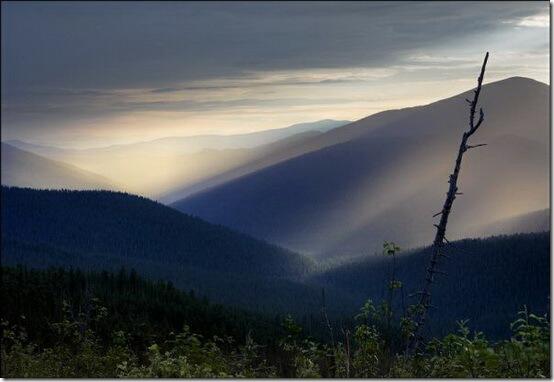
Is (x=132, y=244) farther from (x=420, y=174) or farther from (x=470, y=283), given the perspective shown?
(x=470, y=283)

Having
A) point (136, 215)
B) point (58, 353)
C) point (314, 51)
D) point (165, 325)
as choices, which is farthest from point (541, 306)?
point (136, 215)

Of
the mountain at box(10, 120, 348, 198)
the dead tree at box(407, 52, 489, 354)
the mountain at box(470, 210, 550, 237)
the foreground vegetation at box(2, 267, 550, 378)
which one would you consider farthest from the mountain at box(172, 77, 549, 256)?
the foreground vegetation at box(2, 267, 550, 378)

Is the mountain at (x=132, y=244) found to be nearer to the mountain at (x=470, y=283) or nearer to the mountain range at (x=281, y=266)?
the mountain range at (x=281, y=266)

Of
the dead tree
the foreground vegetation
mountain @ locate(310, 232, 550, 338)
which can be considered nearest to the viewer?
the dead tree

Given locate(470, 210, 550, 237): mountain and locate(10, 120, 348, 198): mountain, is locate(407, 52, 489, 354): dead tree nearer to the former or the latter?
locate(10, 120, 348, 198): mountain

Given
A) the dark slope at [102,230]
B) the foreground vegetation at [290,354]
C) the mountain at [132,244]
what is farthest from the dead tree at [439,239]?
the dark slope at [102,230]

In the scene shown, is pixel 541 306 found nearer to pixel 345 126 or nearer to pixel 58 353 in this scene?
pixel 345 126

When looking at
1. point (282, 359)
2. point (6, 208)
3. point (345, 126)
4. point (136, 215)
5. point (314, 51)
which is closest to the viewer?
point (282, 359)
